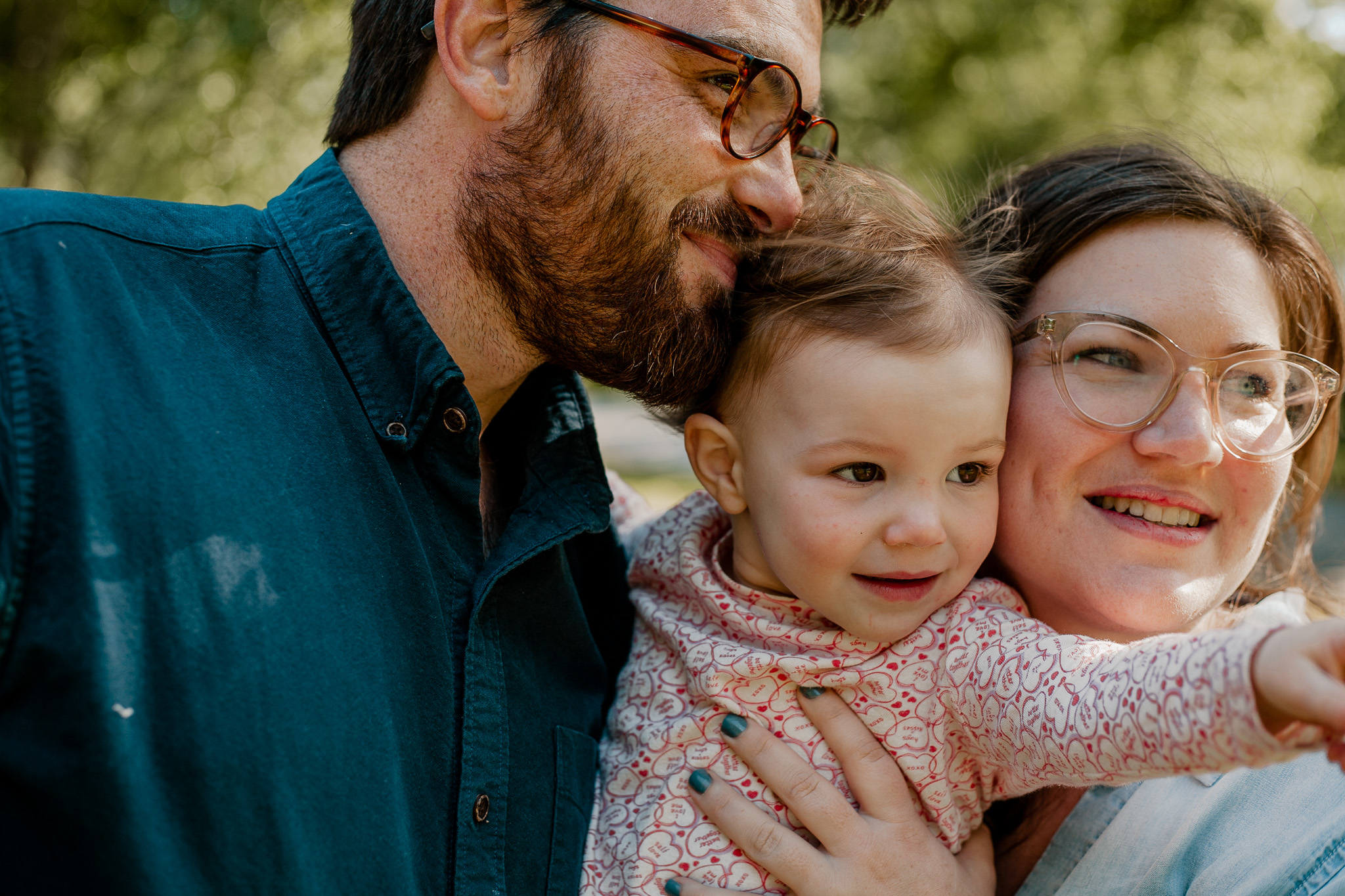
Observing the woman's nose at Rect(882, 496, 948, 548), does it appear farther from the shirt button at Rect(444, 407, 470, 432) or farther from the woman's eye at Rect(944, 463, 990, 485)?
the shirt button at Rect(444, 407, 470, 432)

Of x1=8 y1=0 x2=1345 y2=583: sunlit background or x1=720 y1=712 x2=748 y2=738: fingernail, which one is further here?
x1=8 y1=0 x2=1345 y2=583: sunlit background

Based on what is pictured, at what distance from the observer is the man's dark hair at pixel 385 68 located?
2408 mm

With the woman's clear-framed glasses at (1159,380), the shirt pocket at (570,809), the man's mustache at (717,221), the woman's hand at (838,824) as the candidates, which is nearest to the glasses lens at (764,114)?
the man's mustache at (717,221)

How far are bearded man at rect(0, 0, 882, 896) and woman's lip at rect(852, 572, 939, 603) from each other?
2.08 feet

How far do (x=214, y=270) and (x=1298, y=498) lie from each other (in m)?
2.81

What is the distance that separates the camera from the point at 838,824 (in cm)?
204

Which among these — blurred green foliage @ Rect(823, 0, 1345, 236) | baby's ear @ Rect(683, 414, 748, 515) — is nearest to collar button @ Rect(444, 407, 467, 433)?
baby's ear @ Rect(683, 414, 748, 515)

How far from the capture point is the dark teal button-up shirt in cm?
146

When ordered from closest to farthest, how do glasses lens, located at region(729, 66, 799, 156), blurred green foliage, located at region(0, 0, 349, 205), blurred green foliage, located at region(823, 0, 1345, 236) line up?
glasses lens, located at region(729, 66, 799, 156) < blurred green foliage, located at region(0, 0, 349, 205) < blurred green foliage, located at region(823, 0, 1345, 236)

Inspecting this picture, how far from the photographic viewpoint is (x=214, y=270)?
1.89 metres

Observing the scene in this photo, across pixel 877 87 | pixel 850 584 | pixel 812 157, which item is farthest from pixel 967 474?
pixel 877 87

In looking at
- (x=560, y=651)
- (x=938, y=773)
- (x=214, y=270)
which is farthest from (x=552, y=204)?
(x=938, y=773)

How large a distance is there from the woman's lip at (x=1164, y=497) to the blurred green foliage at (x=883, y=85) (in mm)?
4304

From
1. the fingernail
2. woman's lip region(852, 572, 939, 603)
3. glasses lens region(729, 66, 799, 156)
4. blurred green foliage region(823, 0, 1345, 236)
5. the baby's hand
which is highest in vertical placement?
blurred green foliage region(823, 0, 1345, 236)
